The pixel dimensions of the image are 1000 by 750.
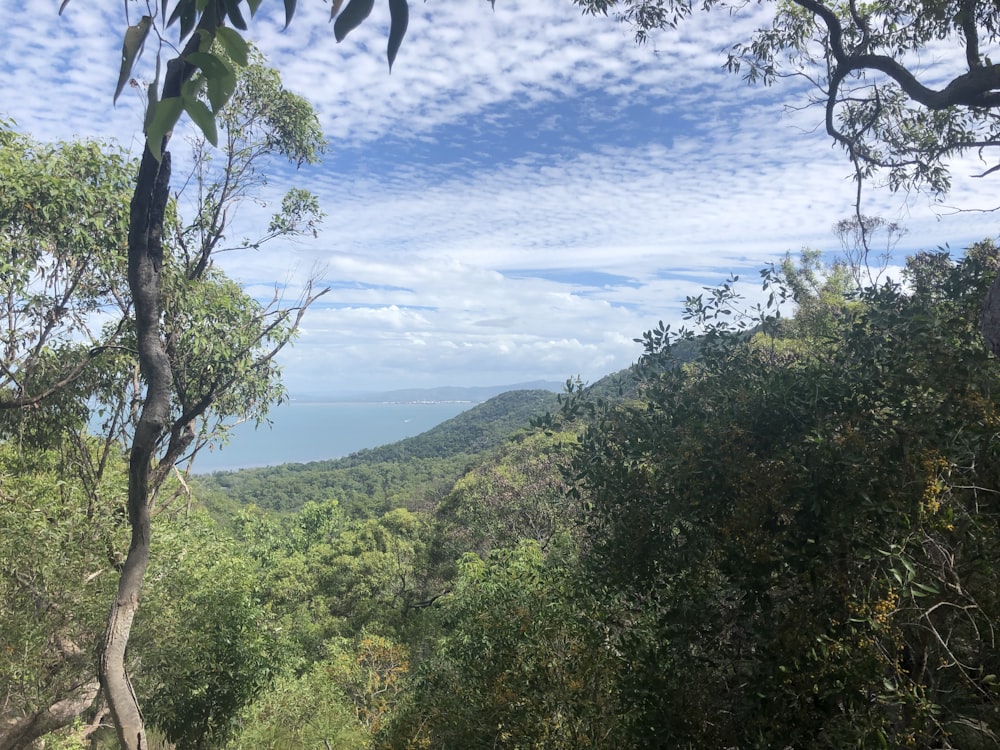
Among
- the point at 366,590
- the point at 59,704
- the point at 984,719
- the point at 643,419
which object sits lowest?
the point at 366,590

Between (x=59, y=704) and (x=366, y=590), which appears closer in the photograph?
(x=59, y=704)

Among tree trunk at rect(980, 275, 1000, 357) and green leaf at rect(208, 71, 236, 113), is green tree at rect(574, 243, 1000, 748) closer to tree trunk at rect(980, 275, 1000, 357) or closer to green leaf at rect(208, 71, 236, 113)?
tree trunk at rect(980, 275, 1000, 357)

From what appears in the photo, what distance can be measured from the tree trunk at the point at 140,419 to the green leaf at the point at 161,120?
2324mm

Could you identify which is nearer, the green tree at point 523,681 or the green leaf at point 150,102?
the green leaf at point 150,102

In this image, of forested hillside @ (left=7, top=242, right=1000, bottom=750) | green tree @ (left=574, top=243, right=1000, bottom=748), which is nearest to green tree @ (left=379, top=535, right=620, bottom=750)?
forested hillside @ (left=7, top=242, right=1000, bottom=750)

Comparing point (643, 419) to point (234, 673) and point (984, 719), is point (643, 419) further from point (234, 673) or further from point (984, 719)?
point (234, 673)

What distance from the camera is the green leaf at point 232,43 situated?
0.89 meters

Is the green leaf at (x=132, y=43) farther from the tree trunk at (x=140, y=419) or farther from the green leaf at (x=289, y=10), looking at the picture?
the tree trunk at (x=140, y=419)

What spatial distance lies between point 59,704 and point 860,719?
8.61m

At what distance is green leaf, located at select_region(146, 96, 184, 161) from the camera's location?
791 millimetres

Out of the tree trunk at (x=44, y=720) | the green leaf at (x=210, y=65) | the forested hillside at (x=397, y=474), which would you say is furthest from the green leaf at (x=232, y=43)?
the forested hillside at (x=397, y=474)

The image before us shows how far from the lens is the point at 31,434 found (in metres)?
7.16

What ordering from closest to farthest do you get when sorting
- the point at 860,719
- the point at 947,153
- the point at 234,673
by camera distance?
the point at 860,719 → the point at 947,153 → the point at 234,673

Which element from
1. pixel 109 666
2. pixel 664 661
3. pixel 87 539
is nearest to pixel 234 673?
pixel 87 539
